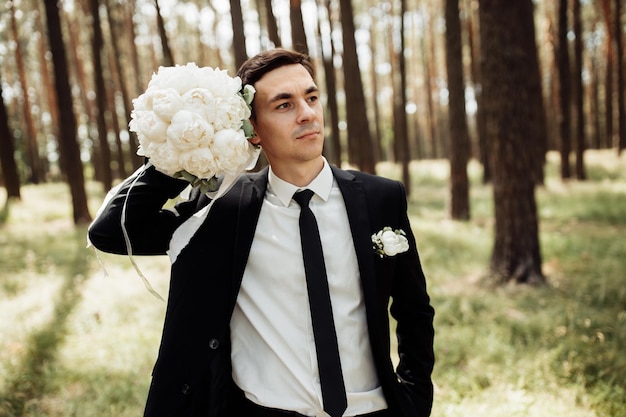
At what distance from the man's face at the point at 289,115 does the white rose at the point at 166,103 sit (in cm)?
55

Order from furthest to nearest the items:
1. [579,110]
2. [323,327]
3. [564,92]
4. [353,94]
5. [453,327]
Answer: [579,110]
[564,92]
[353,94]
[453,327]
[323,327]

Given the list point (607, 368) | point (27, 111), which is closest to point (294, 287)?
point (607, 368)

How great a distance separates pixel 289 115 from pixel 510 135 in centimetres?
524

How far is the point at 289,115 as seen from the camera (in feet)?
7.30

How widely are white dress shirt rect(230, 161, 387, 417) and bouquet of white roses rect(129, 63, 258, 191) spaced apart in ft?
1.42

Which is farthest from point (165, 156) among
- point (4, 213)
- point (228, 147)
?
point (4, 213)

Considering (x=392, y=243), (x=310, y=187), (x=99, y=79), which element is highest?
(x=99, y=79)

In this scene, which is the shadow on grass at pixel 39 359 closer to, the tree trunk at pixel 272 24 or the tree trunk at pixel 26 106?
the tree trunk at pixel 272 24

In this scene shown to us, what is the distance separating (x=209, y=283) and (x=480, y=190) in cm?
1581

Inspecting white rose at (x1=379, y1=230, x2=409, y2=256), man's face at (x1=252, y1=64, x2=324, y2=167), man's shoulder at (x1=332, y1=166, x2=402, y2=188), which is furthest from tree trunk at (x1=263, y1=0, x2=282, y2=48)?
white rose at (x1=379, y1=230, x2=409, y2=256)

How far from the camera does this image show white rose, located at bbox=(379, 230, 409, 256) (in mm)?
2105

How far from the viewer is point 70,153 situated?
40.4 feet

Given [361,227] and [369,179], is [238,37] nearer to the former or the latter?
[369,179]

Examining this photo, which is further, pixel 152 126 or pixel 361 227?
pixel 361 227
